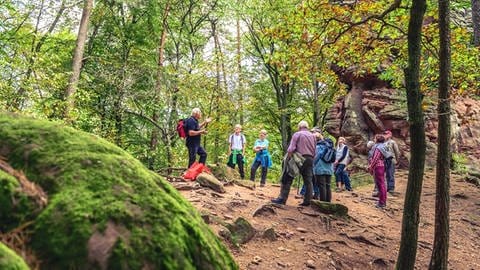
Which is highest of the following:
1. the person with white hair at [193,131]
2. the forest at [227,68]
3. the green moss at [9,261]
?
the forest at [227,68]

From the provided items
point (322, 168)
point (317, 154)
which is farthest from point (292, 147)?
point (322, 168)

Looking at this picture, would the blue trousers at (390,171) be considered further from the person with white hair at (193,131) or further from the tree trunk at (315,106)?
the tree trunk at (315,106)

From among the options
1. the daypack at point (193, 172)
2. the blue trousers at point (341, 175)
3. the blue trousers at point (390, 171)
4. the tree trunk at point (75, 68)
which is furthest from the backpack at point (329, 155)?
the tree trunk at point (75, 68)

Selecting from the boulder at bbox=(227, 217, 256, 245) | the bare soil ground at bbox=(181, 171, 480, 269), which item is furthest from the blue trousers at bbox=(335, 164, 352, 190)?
the boulder at bbox=(227, 217, 256, 245)

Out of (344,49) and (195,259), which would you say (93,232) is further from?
(344,49)

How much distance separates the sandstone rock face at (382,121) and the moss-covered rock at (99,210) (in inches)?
759

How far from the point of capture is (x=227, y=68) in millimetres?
24438

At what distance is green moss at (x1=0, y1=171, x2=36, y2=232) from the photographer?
228 centimetres

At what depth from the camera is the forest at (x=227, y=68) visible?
743 centimetres

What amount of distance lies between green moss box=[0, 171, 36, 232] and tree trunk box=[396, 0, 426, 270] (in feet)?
18.7

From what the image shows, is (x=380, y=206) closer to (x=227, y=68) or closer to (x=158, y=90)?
(x=158, y=90)

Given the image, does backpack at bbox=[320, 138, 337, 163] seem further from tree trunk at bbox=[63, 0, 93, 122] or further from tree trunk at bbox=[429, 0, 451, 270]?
tree trunk at bbox=[63, 0, 93, 122]

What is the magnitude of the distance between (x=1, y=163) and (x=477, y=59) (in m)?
11.7

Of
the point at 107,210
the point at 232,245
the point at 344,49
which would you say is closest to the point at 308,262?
the point at 232,245
